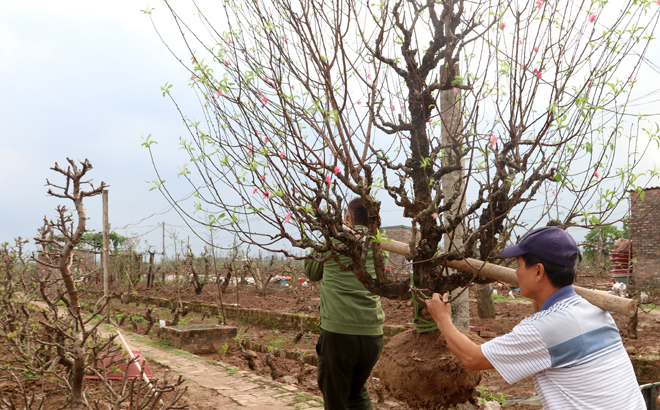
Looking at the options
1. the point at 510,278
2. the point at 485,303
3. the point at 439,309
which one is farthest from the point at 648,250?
the point at 439,309

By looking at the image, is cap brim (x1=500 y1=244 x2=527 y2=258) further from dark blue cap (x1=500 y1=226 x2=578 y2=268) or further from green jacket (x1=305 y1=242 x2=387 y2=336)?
green jacket (x1=305 y1=242 x2=387 y2=336)

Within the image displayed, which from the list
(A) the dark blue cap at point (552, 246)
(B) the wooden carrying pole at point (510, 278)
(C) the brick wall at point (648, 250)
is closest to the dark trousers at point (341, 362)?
(B) the wooden carrying pole at point (510, 278)

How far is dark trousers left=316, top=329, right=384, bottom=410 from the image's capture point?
312 centimetres

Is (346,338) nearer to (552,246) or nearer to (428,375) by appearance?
(428,375)

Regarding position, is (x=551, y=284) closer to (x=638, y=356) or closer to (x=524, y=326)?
(x=524, y=326)

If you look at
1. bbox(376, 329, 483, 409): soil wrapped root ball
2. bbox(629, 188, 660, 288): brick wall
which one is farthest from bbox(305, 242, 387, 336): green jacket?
bbox(629, 188, 660, 288): brick wall

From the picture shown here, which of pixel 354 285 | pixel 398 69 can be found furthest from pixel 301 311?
pixel 398 69

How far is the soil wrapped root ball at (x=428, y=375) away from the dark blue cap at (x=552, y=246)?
3.51ft

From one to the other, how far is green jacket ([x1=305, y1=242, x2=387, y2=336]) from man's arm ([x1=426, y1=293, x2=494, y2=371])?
96cm

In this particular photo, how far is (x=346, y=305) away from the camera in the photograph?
3193 mm

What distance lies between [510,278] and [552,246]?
0.56 m

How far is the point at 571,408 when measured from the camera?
1690 millimetres

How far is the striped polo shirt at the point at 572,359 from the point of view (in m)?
1.67

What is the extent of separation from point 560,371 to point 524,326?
201 millimetres
